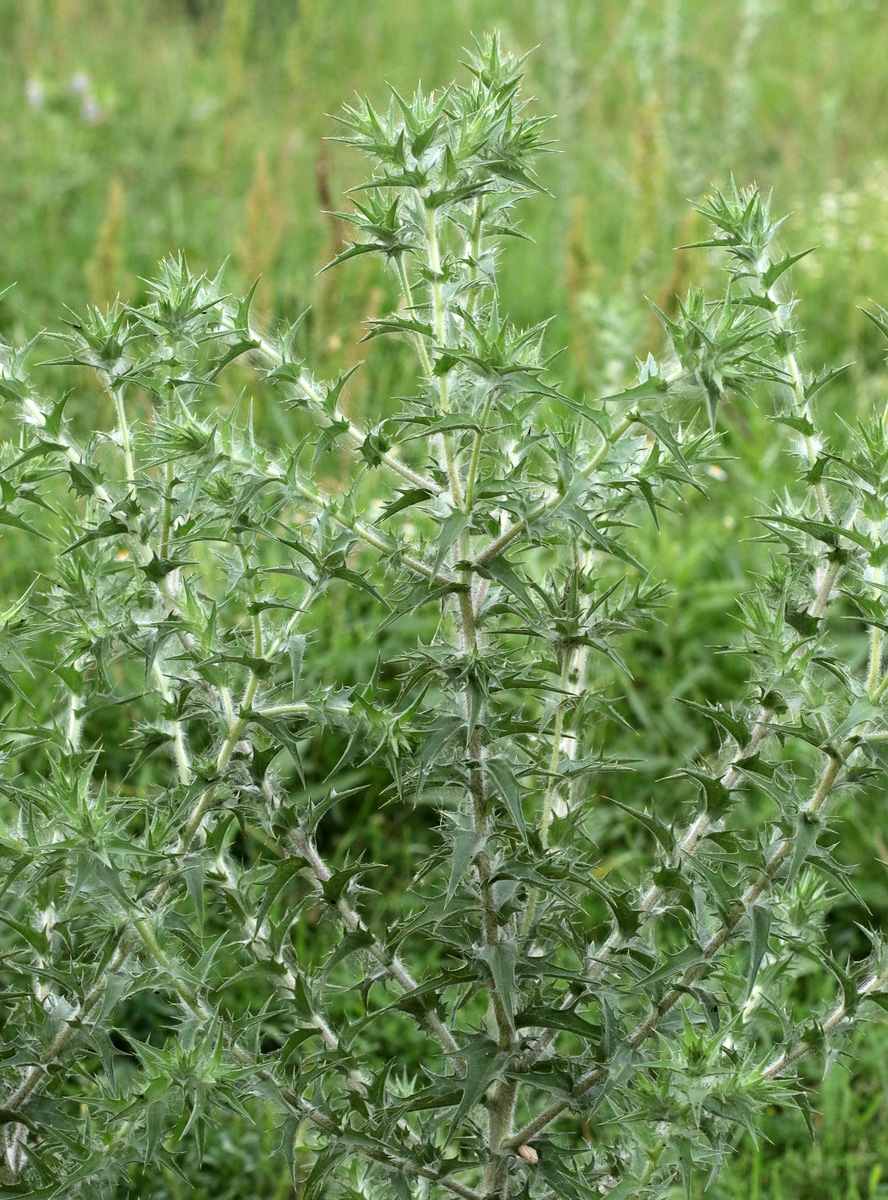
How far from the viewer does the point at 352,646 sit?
2949mm

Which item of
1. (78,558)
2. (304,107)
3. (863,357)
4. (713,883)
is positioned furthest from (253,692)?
(304,107)

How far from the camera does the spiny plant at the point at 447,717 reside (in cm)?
121

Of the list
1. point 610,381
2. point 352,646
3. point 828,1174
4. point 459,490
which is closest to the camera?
point 459,490

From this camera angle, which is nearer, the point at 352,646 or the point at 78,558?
the point at 78,558

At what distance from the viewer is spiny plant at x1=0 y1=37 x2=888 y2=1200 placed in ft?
3.95

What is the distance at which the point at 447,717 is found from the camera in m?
1.22

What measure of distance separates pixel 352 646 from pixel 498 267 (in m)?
1.63

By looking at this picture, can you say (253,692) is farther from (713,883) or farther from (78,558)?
(713,883)

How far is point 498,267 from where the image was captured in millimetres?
1419

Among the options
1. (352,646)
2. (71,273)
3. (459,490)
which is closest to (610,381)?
(352,646)

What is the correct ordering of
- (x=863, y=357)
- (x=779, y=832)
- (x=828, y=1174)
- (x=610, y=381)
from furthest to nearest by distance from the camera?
(x=863, y=357), (x=610, y=381), (x=828, y=1174), (x=779, y=832)

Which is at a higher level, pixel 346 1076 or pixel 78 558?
pixel 78 558

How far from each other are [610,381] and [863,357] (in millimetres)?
1260

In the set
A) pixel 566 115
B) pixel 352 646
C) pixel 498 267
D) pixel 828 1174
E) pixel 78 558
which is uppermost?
pixel 566 115
